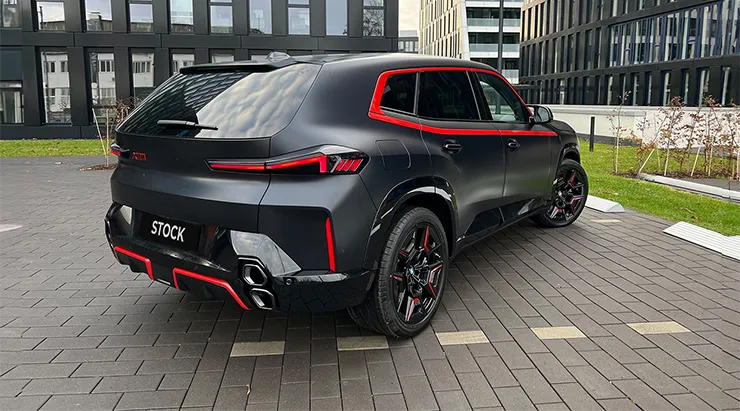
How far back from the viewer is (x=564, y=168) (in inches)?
261

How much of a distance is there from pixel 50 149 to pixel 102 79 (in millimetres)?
6493

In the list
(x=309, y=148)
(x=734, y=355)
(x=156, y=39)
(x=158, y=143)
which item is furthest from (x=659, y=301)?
(x=156, y=39)

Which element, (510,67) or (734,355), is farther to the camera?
(510,67)

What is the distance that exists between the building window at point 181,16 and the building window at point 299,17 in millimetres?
4277

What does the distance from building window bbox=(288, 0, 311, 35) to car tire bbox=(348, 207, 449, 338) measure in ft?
76.2

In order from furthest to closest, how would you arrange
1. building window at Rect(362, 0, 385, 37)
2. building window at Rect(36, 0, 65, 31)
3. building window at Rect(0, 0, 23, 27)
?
building window at Rect(362, 0, 385, 37)
building window at Rect(36, 0, 65, 31)
building window at Rect(0, 0, 23, 27)

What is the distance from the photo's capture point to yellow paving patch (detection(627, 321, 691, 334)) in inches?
155

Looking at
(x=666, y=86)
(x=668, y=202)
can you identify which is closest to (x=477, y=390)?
(x=668, y=202)

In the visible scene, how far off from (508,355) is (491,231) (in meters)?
1.50

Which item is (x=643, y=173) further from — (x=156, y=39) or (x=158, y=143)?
(x=156, y=39)

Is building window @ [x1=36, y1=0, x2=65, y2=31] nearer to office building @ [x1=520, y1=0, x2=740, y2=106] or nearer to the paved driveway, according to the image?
the paved driveway

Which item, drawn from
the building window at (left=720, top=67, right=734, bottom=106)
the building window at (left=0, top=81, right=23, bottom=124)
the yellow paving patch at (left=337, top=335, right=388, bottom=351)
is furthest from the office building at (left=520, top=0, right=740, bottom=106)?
the building window at (left=0, top=81, right=23, bottom=124)

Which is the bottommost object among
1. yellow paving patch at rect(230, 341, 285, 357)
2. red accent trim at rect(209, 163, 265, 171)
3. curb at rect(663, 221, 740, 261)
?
yellow paving patch at rect(230, 341, 285, 357)

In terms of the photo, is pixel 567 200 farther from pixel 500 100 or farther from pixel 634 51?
pixel 634 51
